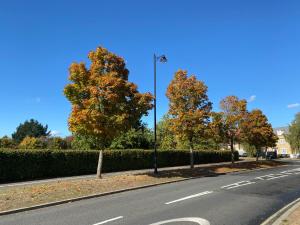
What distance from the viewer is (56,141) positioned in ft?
212

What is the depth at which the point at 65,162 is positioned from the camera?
98.5ft

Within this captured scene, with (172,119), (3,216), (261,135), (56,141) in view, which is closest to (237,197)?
(3,216)

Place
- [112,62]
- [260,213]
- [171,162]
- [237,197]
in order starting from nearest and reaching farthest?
[260,213] → [237,197] → [112,62] → [171,162]

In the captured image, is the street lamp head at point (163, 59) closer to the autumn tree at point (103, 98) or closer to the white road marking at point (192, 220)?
the autumn tree at point (103, 98)

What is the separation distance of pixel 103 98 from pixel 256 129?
2779cm

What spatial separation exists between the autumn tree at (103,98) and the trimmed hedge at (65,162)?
583 centimetres

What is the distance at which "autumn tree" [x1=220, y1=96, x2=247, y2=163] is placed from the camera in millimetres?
41844

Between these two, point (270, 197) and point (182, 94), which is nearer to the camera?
point (270, 197)

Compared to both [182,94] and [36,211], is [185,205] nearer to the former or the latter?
[36,211]

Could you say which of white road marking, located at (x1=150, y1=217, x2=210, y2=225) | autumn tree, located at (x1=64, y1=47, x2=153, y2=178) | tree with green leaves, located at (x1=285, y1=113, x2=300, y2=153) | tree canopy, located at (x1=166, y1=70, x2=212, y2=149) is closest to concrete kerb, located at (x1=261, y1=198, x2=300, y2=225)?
white road marking, located at (x1=150, y1=217, x2=210, y2=225)

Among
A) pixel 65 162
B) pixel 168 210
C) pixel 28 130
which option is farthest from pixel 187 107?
pixel 28 130

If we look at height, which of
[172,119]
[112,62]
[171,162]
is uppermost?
[112,62]

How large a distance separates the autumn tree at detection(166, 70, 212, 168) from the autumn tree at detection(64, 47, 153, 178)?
8344 mm

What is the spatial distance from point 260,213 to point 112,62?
14209mm
